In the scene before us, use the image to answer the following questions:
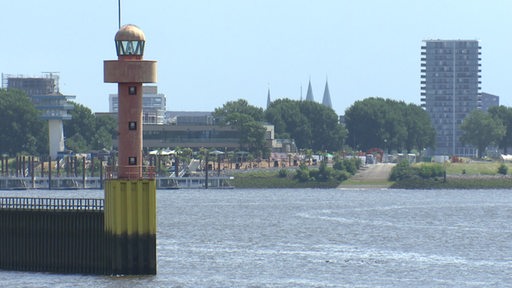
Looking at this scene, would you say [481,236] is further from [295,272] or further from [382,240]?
[295,272]

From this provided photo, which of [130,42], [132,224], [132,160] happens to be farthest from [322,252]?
[130,42]

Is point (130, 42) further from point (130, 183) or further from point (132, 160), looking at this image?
point (130, 183)

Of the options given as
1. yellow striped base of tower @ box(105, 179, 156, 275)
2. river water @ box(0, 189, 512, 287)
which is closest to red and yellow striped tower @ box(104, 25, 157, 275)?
yellow striped base of tower @ box(105, 179, 156, 275)

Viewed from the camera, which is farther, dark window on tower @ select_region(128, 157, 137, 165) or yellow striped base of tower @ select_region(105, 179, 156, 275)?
dark window on tower @ select_region(128, 157, 137, 165)

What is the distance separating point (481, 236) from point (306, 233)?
1561 centimetres

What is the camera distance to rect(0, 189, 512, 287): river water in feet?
319

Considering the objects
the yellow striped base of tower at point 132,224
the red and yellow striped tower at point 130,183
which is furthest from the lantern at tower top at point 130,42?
the yellow striped base of tower at point 132,224

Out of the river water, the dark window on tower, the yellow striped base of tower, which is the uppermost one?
the dark window on tower

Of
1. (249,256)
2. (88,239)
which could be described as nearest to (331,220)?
(249,256)

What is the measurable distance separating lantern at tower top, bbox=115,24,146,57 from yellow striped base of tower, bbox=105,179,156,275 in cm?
790

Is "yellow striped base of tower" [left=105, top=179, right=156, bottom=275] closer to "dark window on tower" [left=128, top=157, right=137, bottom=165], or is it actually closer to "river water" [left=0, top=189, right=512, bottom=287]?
"river water" [left=0, top=189, right=512, bottom=287]

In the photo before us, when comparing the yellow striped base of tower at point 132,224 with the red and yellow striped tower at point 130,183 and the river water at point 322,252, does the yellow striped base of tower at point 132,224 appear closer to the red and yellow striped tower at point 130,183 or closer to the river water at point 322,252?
the red and yellow striped tower at point 130,183

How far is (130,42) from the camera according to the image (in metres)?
94.5

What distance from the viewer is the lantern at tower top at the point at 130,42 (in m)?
94.5
